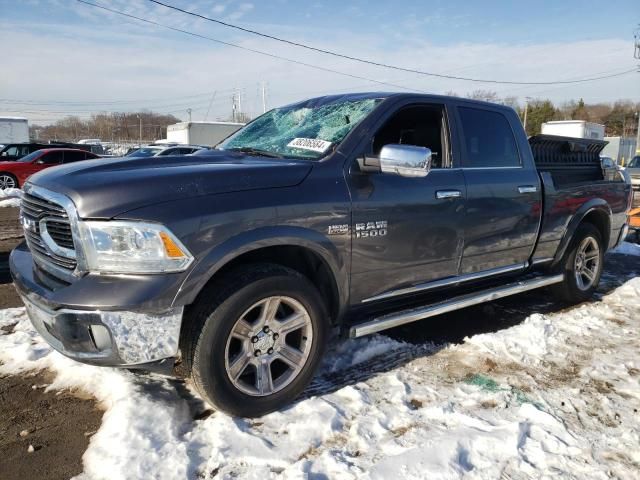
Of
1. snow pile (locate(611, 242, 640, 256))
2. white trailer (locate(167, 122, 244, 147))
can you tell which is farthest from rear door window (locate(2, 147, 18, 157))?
snow pile (locate(611, 242, 640, 256))

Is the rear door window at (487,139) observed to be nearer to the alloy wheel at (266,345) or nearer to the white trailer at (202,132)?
the alloy wheel at (266,345)

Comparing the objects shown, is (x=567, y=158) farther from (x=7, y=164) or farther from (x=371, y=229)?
(x=7, y=164)

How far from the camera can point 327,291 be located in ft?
10.0

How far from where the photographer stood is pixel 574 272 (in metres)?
4.89

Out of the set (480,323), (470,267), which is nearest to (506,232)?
(470,267)

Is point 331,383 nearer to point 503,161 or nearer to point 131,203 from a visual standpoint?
point 131,203

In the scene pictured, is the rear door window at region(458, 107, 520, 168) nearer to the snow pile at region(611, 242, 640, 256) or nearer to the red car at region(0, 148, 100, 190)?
the snow pile at region(611, 242, 640, 256)

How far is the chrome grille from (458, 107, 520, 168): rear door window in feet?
9.03

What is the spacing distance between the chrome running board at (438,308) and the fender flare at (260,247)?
9.6 inches

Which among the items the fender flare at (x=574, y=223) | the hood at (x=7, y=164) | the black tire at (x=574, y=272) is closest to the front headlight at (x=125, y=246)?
the fender flare at (x=574, y=223)

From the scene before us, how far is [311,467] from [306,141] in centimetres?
198

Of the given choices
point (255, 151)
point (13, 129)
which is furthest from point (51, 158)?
point (13, 129)

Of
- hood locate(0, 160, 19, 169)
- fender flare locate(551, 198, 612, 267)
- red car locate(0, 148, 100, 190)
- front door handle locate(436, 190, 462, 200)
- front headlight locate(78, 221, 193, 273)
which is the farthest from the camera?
red car locate(0, 148, 100, 190)

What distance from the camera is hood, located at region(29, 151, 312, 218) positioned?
90.0 inches
